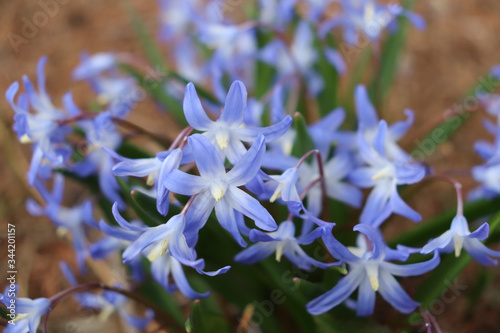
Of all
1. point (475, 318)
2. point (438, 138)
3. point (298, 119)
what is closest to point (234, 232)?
point (298, 119)

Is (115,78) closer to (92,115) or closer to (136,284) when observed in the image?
(92,115)

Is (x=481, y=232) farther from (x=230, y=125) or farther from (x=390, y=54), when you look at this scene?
(x=390, y=54)

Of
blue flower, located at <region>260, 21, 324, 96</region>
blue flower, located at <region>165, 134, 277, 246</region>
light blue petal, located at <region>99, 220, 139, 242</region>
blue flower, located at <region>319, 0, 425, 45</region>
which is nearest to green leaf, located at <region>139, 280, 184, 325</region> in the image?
light blue petal, located at <region>99, 220, 139, 242</region>

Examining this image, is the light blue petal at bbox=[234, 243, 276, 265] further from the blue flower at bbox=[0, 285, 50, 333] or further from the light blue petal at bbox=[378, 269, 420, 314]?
the blue flower at bbox=[0, 285, 50, 333]

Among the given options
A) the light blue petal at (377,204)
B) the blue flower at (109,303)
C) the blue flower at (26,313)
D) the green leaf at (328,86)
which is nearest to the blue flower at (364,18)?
the green leaf at (328,86)

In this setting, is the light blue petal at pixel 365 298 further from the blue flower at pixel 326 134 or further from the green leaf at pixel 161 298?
the green leaf at pixel 161 298
